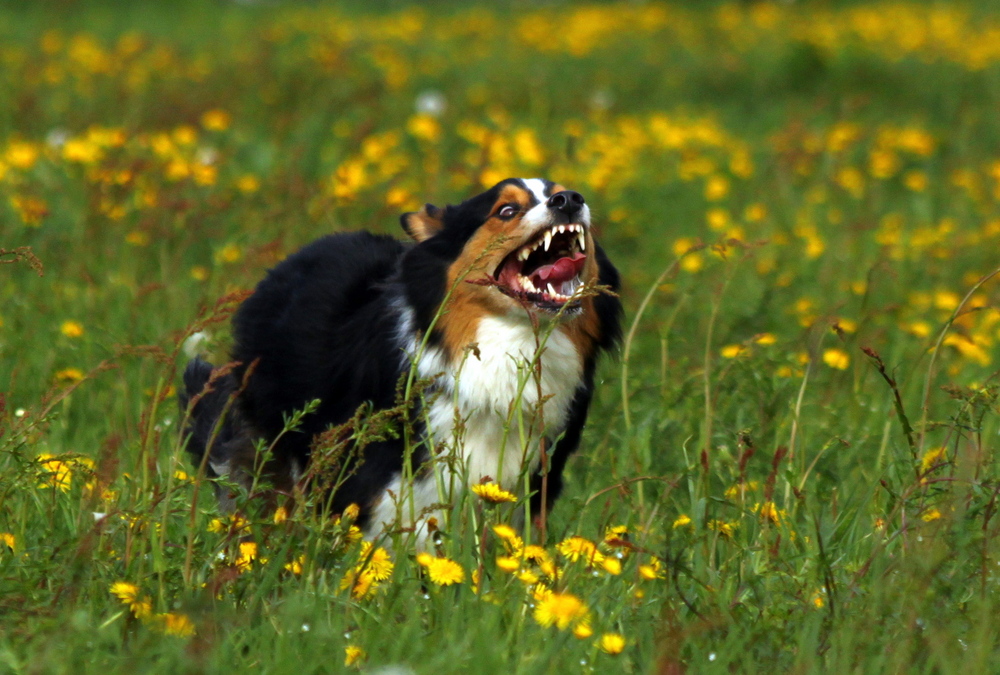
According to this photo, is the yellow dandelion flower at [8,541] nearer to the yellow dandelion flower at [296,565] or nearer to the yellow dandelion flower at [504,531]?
the yellow dandelion flower at [296,565]

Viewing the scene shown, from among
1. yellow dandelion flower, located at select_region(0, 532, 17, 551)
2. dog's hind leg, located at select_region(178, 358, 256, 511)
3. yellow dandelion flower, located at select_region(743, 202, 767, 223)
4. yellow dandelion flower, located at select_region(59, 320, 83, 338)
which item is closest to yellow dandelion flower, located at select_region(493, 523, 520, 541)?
yellow dandelion flower, located at select_region(0, 532, 17, 551)

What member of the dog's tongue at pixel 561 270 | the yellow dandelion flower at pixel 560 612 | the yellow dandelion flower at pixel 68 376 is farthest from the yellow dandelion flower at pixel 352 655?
the yellow dandelion flower at pixel 68 376

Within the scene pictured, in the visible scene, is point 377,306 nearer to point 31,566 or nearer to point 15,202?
point 31,566

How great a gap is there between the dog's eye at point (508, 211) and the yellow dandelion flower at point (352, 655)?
4.75 ft

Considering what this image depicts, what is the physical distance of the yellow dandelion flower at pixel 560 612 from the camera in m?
2.52

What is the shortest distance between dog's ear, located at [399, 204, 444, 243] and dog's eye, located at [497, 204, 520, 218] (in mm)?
226

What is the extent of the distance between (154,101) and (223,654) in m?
6.93

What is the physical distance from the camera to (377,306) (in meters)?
3.79

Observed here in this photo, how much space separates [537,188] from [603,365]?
1527 millimetres

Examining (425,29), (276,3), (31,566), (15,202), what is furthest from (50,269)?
(276,3)

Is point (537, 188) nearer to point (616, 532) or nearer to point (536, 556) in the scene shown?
point (616, 532)

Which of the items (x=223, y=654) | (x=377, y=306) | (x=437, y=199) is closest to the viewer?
(x=223, y=654)

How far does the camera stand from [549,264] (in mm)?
3701

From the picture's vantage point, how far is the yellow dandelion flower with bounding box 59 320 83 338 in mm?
4504
